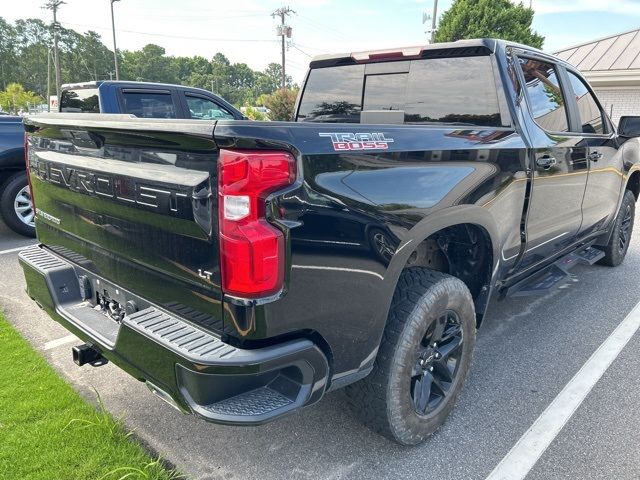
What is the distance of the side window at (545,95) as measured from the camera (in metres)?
3.14

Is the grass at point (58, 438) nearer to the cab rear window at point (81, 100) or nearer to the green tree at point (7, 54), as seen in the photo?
the cab rear window at point (81, 100)

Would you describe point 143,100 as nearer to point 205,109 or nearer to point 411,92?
point 205,109

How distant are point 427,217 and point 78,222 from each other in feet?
5.46

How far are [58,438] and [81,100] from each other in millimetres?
5585

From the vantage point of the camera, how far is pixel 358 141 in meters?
1.89

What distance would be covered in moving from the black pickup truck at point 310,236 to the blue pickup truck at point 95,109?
3.68 metres

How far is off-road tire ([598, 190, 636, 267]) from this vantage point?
510 centimetres

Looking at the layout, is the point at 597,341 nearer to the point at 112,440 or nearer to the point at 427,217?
the point at 427,217

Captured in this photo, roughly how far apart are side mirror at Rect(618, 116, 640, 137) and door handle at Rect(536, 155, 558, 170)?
165 centimetres

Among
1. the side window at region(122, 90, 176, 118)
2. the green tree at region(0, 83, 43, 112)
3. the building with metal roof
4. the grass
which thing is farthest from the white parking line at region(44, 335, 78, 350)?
the green tree at region(0, 83, 43, 112)

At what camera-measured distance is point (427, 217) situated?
84.9 inches

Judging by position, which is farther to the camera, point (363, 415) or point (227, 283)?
point (363, 415)

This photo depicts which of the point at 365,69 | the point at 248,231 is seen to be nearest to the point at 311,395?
the point at 248,231

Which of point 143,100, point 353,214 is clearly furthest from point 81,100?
point 353,214
